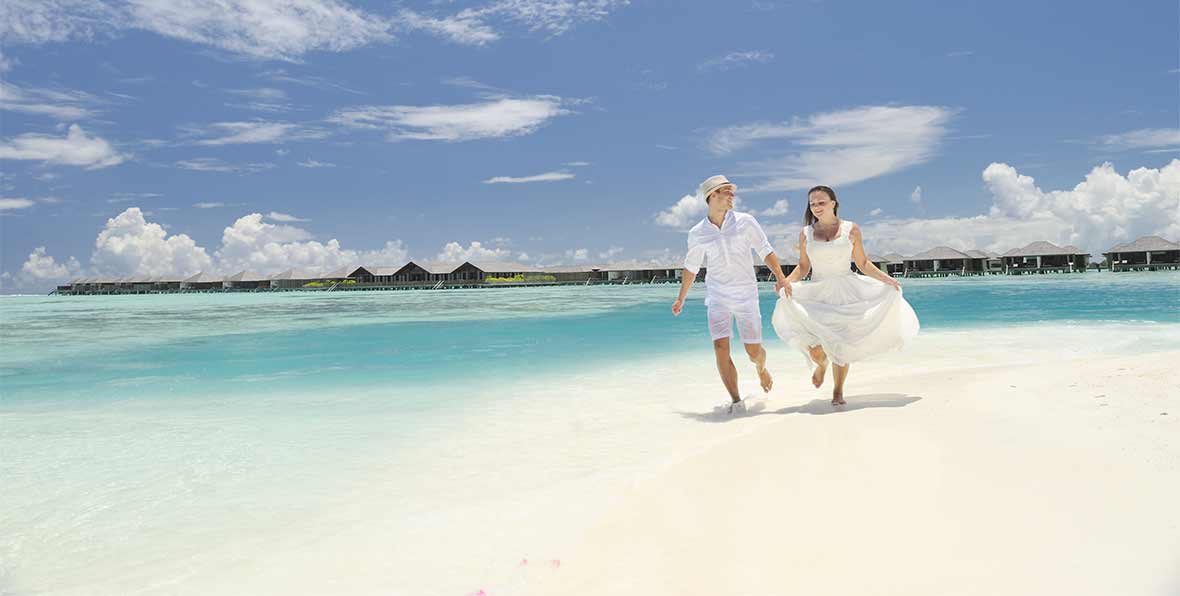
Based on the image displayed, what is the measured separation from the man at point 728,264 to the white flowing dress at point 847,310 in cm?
27

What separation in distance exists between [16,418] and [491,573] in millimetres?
6224

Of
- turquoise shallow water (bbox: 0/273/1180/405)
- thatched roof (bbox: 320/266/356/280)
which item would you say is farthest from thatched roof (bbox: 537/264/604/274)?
turquoise shallow water (bbox: 0/273/1180/405)

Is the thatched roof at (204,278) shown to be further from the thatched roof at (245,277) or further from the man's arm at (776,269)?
the man's arm at (776,269)

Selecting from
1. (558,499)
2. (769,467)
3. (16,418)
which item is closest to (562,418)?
(558,499)

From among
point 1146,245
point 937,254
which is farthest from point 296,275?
point 1146,245

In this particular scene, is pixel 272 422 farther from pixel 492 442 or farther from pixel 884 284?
pixel 884 284

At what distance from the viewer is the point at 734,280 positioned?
4930 mm

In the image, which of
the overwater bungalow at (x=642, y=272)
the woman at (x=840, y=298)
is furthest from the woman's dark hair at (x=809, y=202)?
the overwater bungalow at (x=642, y=272)

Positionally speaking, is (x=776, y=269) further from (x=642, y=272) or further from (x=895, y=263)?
(x=642, y=272)

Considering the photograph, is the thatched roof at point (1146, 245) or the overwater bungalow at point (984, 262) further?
the overwater bungalow at point (984, 262)

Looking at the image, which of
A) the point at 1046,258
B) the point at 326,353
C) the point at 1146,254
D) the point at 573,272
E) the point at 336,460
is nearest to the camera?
the point at 336,460

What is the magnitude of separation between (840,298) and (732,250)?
0.81m

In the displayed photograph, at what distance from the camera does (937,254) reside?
7838cm

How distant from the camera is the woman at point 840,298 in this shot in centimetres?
476
